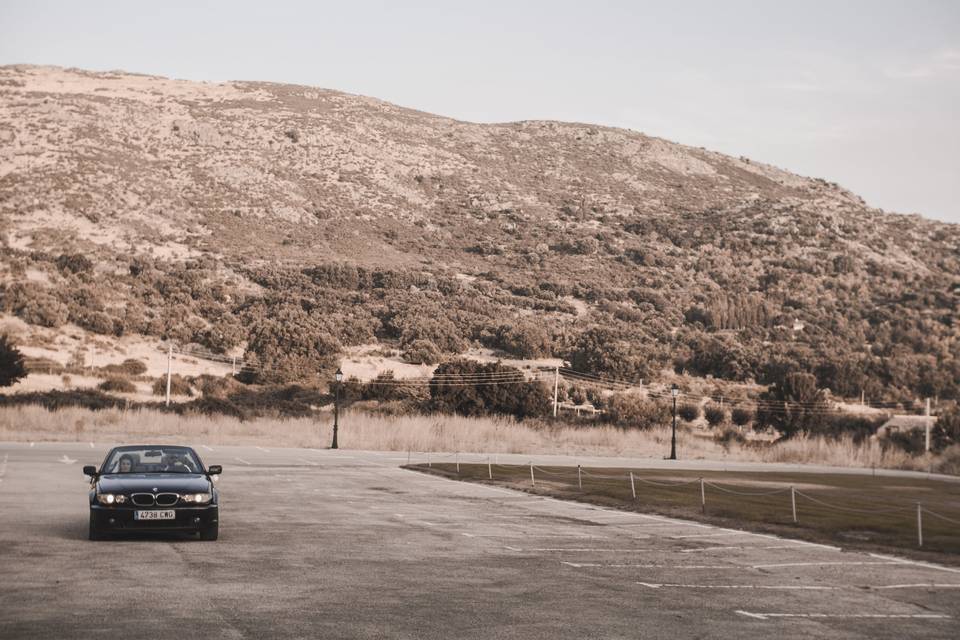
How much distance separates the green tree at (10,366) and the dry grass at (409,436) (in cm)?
787

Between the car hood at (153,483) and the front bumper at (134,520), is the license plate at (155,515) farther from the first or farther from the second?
the car hood at (153,483)

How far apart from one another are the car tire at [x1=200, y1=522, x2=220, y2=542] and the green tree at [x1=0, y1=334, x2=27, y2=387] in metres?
49.1

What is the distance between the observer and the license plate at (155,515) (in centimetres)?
1823

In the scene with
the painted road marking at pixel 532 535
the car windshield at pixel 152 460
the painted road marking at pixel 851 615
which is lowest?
the painted road marking at pixel 532 535

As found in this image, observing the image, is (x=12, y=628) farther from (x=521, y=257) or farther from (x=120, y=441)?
(x=521, y=257)

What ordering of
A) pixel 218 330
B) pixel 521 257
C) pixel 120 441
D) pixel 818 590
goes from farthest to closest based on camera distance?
pixel 521 257
pixel 218 330
pixel 120 441
pixel 818 590

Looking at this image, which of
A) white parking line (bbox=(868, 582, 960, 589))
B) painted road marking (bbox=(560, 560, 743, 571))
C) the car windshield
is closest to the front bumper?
the car windshield

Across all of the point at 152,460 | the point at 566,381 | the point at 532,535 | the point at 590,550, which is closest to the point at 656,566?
the point at 590,550

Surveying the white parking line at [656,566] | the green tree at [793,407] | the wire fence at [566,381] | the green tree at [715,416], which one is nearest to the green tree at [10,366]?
the wire fence at [566,381]

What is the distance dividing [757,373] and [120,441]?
53.0 m

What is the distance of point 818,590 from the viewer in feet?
50.7

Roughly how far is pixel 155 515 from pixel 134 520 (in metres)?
0.32

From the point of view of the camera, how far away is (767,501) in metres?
31.5

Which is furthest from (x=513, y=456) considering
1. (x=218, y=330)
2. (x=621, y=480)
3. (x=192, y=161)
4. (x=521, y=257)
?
(x=192, y=161)
